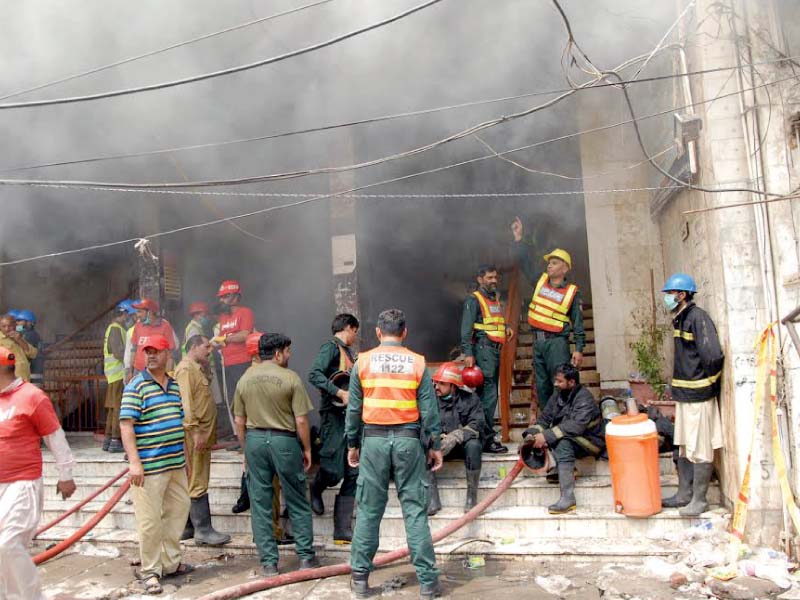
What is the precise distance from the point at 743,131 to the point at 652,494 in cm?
283

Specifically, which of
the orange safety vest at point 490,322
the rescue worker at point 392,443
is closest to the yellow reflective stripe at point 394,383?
the rescue worker at point 392,443

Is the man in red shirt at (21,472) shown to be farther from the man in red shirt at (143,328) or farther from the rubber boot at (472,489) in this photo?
the man in red shirt at (143,328)

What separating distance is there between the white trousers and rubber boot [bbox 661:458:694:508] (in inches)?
176

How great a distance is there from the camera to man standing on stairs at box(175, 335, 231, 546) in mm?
5211

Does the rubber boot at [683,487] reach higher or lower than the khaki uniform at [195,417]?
lower

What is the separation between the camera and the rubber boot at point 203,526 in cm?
519

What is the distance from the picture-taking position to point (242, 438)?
4957 mm

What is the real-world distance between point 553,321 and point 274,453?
3023mm

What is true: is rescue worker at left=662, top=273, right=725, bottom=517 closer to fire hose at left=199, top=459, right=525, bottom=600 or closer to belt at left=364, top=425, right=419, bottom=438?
fire hose at left=199, top=459, right=525, bottom=600

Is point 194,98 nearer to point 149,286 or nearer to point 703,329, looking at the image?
point 149,286

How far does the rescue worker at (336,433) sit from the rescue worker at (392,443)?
816mm

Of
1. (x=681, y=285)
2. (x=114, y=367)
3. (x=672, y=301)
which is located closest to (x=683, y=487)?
(x=672, y=301)

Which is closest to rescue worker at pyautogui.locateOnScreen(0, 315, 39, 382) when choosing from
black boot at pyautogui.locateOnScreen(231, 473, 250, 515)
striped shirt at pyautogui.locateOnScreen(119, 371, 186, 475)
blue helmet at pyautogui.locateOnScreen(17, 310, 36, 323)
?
blue helmet at pyautogui.locateOnScreen(17, 310, 36, 323)

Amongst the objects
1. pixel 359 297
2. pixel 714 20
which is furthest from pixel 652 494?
pixel 359 297
